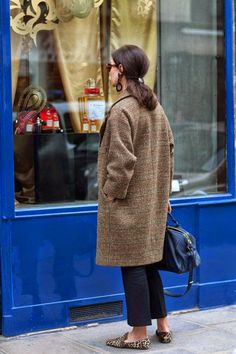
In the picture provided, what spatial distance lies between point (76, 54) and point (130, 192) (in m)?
1.49

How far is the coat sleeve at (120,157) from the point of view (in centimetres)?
404

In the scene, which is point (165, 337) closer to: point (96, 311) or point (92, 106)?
point (96, 311)

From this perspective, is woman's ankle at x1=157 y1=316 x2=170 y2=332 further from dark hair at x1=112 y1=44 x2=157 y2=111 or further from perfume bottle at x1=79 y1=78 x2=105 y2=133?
perfume bottle at x1=79 y1=78 x2=105 y2=133

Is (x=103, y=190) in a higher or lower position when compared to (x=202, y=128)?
lower

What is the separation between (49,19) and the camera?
5008 millimetres

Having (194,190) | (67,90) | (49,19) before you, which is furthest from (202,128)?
(49,19)

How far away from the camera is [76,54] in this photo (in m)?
5.16

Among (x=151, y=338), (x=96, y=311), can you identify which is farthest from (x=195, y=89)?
(x=151, y=338)

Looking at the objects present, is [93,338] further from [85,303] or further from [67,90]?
[67,90]

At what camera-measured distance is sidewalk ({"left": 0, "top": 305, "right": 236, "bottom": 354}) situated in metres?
4.28

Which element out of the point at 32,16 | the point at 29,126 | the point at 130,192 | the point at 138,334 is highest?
the point at 32,16

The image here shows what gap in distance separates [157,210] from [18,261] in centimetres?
103

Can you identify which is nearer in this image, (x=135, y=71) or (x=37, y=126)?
(x=135, y=71)

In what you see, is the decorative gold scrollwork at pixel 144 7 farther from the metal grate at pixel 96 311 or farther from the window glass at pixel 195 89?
the metal grate at pixel 96 311
